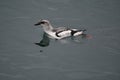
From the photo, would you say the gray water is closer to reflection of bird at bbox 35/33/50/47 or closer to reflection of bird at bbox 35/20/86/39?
reflection of bird at bbox 35/33/50/47

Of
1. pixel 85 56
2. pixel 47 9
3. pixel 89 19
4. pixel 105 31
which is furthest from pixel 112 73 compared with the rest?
pixel 47 9

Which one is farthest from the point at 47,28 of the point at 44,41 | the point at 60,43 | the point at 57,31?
the point at 60,43

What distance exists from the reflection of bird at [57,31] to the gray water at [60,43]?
1.28 ft

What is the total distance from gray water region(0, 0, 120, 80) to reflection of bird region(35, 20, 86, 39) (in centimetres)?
39

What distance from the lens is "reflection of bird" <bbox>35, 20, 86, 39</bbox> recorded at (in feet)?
67.3

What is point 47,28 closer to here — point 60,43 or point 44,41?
point 44,41

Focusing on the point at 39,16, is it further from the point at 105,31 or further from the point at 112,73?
the point at 112,73

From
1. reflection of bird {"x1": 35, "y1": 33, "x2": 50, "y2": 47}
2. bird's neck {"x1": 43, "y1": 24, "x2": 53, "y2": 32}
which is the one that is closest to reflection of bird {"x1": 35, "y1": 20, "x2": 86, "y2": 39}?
bird's neck {"x1": 43, "y1": 24, "x2": 53, "y2": 32}

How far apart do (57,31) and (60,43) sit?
33.2 inches

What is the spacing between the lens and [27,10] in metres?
23.5

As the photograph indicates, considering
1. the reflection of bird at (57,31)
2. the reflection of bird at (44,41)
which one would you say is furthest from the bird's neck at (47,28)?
the reflection of bird at (44,41)

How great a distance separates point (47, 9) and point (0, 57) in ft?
23.6

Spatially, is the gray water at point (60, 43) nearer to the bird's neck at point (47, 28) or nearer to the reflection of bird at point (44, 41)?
the reflection of bird at point (44, 41)

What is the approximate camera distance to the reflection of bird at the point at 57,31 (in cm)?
2052
